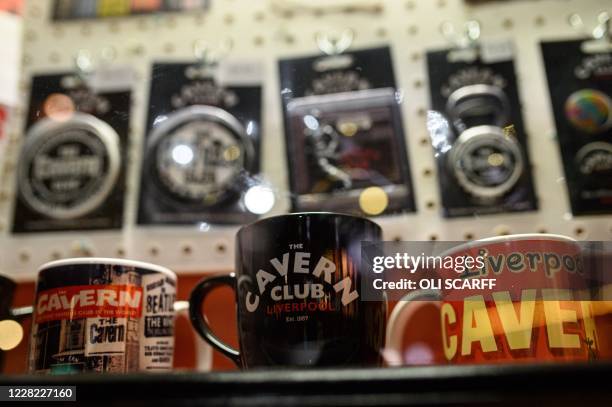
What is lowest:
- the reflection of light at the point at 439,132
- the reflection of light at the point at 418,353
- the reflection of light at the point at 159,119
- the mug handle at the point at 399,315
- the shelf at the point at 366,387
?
the shelf at the point at 366,387

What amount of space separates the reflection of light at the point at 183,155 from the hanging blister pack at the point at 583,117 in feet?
1.51

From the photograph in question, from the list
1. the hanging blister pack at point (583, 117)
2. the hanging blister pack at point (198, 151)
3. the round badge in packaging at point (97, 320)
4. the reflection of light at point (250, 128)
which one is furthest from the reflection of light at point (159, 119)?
the hanging blister pack at point (583, 117)

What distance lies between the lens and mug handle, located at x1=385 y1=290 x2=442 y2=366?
1.66 feet

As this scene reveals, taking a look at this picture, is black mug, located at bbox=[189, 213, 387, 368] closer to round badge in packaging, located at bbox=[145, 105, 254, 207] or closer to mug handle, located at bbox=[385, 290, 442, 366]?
mug handle, located at bbox=[385, 290, 442, 366]

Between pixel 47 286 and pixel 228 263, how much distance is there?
0.79ft

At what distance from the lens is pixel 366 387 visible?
29 cm

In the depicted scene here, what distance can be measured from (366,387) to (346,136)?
0.48 m

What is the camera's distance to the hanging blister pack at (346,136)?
28.2 inches

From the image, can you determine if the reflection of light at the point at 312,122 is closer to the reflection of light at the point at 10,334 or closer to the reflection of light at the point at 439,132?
the reflection of light at the point at 439,132

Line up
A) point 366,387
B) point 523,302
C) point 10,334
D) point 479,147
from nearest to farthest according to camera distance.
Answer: point 366,387, point 523,302, point 10,334, point 479,147

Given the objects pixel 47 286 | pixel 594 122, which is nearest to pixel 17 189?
pixel 47 286

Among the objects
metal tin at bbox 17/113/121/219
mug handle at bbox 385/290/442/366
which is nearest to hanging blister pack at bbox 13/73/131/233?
metal tin at bbox 17/113/121/219

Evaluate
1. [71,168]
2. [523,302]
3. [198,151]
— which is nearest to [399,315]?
[523,302]

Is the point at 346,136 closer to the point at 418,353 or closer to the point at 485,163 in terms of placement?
the point at 485,163
